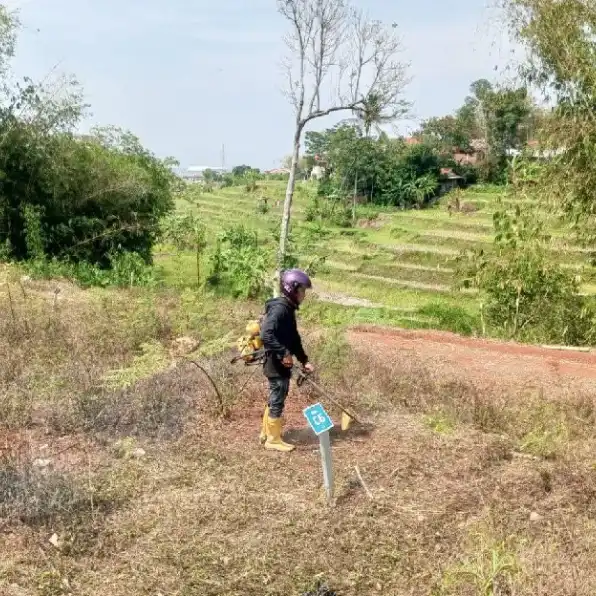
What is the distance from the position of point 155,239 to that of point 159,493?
621 inches

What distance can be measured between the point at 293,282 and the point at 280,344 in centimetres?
45

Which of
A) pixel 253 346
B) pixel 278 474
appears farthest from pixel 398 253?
pixel 278 474

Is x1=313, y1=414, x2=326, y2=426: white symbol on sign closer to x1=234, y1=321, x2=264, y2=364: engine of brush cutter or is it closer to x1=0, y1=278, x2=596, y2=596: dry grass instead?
x1=0, y1=278, x2=596, y2=596: dry grass

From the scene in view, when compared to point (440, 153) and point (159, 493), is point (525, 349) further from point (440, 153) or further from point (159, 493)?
point (440, 153)

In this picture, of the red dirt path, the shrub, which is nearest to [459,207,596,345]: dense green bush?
the red dirt path

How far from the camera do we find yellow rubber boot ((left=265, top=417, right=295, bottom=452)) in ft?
17.6

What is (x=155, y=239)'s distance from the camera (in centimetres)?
1994

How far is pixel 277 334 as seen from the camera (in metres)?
5.29

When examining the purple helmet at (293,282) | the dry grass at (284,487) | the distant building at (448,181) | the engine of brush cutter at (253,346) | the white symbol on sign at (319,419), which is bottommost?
the dry grass at (284,487)

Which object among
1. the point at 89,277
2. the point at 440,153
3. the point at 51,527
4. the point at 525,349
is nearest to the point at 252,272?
the point at 89,277

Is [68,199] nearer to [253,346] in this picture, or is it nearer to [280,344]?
[253,346]

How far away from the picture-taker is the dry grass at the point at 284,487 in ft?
12.5

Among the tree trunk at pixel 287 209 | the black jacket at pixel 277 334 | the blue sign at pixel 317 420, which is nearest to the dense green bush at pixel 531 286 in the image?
Result: the tree trunk at pixel 287 209

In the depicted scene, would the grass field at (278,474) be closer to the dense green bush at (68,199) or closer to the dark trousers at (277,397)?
the dark trousers at (277,397)
